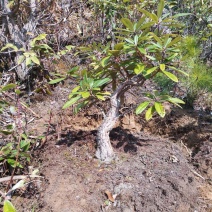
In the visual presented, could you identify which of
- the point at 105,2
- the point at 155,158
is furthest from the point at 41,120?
the point at 105,2

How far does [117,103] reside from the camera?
4.47ft

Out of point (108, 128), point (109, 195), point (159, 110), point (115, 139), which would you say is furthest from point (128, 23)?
point (109, 195)

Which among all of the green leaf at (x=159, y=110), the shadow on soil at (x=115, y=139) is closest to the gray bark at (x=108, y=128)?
the shadow on soil at (x=115, y=139)

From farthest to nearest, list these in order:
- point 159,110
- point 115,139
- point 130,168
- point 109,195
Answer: point 115,139
point 130,168
point 109,195
point 159,110

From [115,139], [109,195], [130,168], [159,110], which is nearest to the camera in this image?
[159,110]

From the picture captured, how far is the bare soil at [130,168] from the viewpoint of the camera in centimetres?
116

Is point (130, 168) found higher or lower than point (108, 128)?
lower

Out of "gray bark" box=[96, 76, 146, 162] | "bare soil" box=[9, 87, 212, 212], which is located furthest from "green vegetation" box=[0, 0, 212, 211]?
"bare soil" box=[9, 87, 212, 212]

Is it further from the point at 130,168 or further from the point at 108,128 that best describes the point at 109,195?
the point at 108,128

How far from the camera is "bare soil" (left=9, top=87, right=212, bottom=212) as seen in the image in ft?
3.81

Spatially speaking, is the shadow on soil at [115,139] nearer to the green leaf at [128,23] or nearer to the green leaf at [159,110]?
the green leaf at [159,110]

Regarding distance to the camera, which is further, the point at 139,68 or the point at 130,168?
the point at 130,168

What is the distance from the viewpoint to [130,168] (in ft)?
4.42

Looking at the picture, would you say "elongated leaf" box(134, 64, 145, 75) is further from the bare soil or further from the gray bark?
the bare soil
